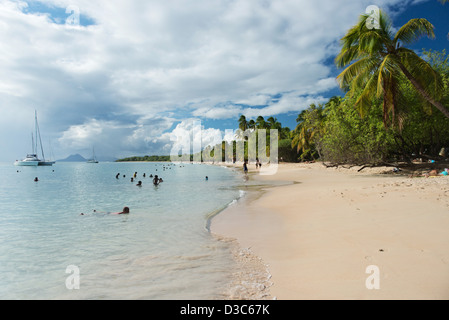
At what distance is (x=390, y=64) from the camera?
47.8 ft

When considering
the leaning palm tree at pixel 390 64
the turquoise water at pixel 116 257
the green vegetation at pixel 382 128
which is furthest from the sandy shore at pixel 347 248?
the green vegetation at pixel 382 128

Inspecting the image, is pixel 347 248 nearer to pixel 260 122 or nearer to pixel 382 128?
pixel 382 128

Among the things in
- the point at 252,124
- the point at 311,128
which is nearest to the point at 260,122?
the point at 252,124

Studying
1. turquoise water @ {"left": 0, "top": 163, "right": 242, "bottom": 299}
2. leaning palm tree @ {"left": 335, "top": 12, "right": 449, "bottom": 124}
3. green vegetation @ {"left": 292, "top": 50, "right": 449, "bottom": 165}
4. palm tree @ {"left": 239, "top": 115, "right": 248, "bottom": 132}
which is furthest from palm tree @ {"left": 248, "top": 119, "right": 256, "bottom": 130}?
turquoise water @ {"left": 0, "top": 163, "right": 242, "bottom": 299}

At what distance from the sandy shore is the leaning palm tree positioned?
6.51 meters

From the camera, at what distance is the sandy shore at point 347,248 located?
4.12 m

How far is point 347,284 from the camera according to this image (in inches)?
166

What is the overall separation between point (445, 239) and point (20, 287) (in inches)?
375

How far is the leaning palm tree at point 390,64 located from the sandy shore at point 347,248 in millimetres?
6505

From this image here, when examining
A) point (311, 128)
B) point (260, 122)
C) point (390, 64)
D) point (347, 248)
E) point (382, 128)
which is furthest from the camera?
point (260, 122)

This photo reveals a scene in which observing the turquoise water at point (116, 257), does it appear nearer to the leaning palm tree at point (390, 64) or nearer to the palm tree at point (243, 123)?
the leaning palm tree at point (390, 64)

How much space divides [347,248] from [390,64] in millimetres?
13523

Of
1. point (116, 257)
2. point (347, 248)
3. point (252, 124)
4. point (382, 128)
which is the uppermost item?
point (252, 124)

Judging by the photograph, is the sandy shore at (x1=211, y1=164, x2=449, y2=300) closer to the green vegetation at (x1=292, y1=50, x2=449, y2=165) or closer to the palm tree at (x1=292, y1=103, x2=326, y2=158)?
the green vegetation at (x1=292, y1=50, x2=449, y2=165)
